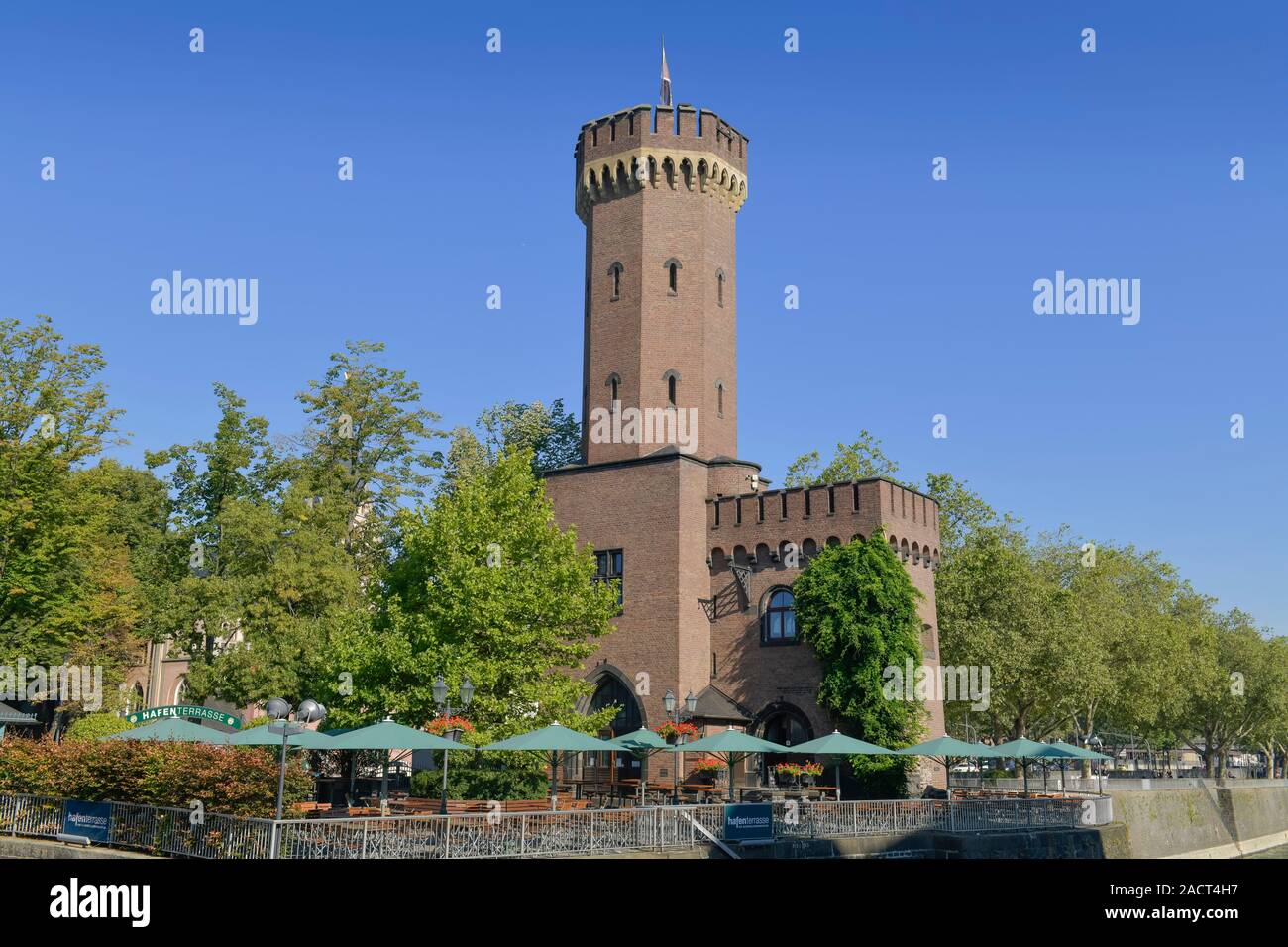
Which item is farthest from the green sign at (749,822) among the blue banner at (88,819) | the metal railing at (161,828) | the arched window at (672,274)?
the arched window at (672,274)

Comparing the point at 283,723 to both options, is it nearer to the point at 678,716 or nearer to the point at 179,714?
the point at 179,714

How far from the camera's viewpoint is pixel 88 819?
23.9 metres

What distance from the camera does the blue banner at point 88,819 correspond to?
2348 centimetres

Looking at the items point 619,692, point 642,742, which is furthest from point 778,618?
point 642,742

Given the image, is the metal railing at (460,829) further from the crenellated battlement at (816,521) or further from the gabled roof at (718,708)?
the crenellated battlement at (816,521)

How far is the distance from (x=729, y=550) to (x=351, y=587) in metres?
13.9

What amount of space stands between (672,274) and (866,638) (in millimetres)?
16884

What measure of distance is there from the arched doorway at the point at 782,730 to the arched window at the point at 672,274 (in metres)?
16.7

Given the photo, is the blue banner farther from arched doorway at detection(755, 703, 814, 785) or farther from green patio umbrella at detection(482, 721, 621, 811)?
arched doorway at detection(755, 703, 814, 785)

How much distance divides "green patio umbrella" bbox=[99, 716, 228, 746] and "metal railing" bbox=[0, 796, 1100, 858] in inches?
83.5

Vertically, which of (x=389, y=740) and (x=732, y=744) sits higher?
(x=389, y=740)

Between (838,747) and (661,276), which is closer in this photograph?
(838,747)

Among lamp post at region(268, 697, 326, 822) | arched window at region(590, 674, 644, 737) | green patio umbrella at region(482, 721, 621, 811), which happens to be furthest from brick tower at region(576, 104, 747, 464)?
lamp post at region(268, 697, 326, 822)
